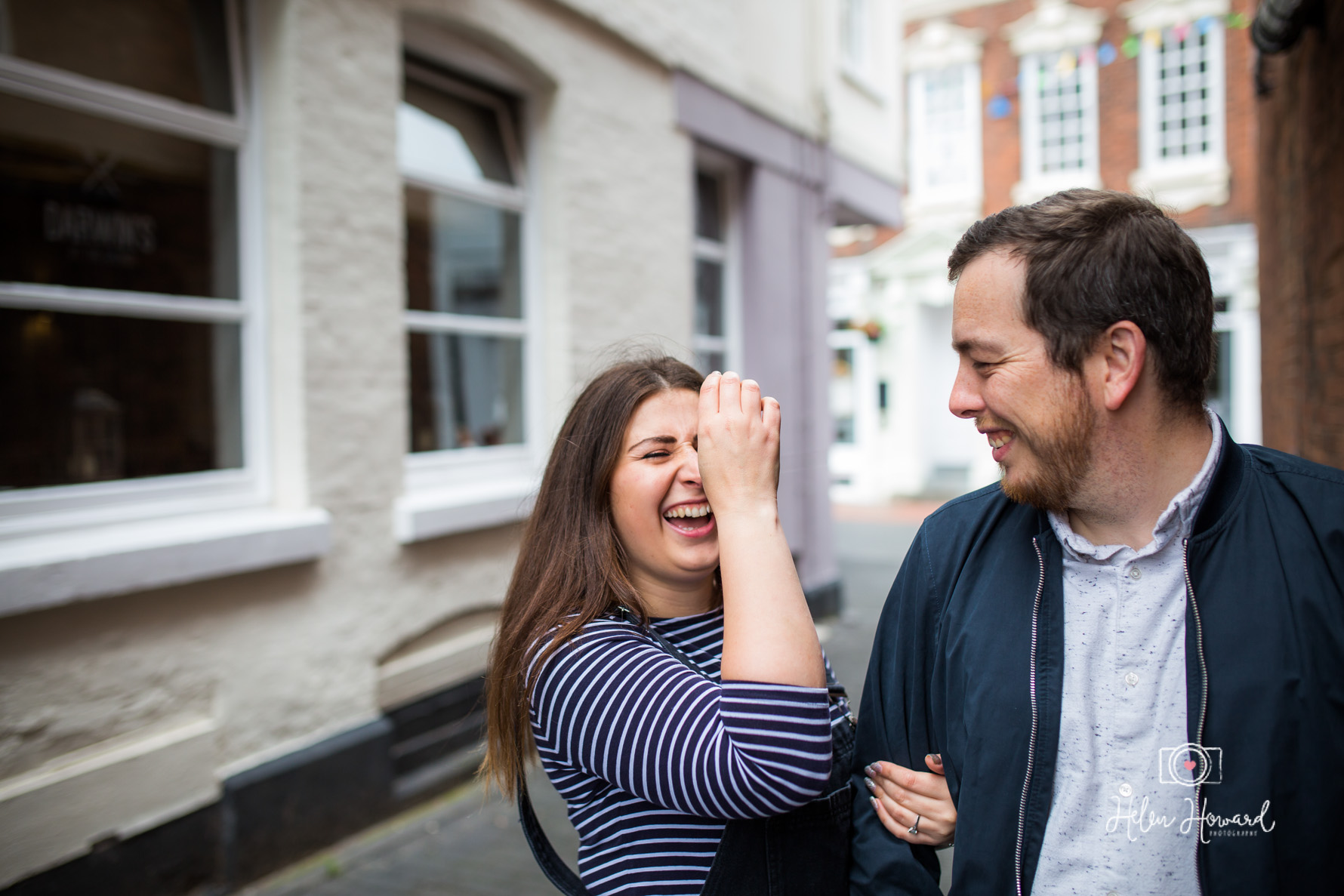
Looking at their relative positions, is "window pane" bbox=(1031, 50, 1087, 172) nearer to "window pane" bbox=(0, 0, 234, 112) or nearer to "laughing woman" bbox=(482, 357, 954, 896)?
"window pane" bbox=(0, 0, 234, 112)

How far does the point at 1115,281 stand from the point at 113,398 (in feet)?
11.4

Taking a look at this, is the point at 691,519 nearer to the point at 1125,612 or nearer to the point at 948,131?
the point at 1125,612

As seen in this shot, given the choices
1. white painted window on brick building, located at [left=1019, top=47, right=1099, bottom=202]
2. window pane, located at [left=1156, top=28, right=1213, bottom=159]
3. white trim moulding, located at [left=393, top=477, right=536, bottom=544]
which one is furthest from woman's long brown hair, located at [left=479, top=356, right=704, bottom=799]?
window pane, located at [left=1156, top=28, right=1213, bottom=159]

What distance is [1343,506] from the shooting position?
1331 mm

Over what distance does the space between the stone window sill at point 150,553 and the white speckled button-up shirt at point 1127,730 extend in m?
2.99

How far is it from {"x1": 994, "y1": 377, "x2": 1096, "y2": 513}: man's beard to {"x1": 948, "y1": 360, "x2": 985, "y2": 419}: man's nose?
0.08 metres

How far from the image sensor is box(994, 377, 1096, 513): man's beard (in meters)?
1.44

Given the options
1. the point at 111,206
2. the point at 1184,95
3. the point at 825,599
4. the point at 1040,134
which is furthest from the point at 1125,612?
the point at 1040,134

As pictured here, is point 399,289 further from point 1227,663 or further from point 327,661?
point 1227,663

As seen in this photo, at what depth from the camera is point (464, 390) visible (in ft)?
16.5

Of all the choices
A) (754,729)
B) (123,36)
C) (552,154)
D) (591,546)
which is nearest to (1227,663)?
(754,729)

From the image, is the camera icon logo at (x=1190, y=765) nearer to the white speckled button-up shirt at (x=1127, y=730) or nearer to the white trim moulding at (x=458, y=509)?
the white speckled button-up shirt at (x=1127, y=730)

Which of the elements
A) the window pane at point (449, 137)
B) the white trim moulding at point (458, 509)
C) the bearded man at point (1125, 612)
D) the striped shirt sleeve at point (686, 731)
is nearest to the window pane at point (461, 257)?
the window pane at point (449, 137)

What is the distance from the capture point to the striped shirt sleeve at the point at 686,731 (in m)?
1.34
